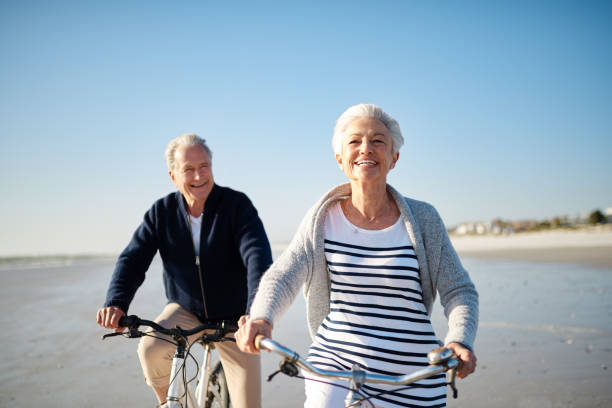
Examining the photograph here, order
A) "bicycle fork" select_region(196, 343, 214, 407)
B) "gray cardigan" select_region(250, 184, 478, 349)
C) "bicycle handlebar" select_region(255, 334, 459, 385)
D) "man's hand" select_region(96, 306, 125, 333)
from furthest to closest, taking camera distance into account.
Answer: "bicycle fork" select_region(196, 343, 214, 407), "man's hand" select_region(96, 306, 125, 333), "gray cardigan" select_region(250, 184, 478, 349), "bicycle handlebar" select_region(255, 334, 459, 385)

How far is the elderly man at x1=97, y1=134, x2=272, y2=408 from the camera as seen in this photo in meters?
2.89

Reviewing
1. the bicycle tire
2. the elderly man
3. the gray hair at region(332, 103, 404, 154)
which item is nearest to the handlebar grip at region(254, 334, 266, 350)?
the gray hair at region(332, 103, 404, 154)

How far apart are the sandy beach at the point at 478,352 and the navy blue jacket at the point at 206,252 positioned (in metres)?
1.67

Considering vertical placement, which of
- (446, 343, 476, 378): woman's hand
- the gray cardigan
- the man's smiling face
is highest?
the man's smiling face

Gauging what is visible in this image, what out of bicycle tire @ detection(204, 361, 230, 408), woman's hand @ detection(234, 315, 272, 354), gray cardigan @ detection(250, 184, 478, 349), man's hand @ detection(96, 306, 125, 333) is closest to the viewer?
woman's hand @ detection(234, 315, 272, 354)

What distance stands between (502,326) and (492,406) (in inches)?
111

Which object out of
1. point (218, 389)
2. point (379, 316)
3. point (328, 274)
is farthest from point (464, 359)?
point (218, 389)

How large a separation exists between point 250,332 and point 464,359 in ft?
2.74

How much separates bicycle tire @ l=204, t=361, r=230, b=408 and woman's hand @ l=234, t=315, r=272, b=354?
5.20 feet

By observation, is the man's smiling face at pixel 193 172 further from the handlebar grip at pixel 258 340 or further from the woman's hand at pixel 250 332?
the handlebar grip at pixel 258 340

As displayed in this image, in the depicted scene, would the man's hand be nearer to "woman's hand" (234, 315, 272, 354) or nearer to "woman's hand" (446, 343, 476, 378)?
"woman's hand" (234, 315, 272, 354)

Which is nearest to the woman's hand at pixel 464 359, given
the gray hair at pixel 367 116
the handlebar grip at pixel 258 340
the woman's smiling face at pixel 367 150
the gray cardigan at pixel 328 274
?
the gray cardigan at pixel 328 274

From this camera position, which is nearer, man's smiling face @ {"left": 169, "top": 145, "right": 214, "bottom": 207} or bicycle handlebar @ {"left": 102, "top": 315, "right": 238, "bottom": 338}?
bicycle handlebar @ {"left": 102, "top": 315, "right": 238, "bottom": 338}

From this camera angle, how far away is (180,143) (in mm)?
2910
